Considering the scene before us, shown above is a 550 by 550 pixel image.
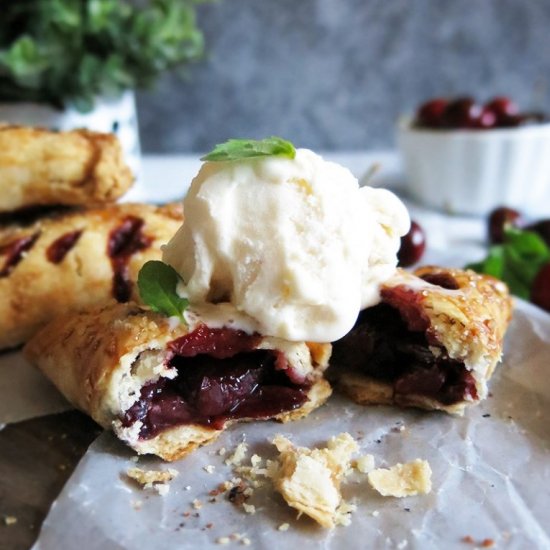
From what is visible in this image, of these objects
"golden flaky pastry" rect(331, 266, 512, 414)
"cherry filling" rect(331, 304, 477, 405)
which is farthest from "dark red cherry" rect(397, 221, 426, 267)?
"cherry filling" rect(331, 304, 477, 405)

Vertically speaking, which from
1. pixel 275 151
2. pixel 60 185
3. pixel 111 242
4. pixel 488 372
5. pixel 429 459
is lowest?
pixel 429 459

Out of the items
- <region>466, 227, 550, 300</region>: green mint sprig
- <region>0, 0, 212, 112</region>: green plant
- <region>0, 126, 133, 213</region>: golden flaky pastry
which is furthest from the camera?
<region>0, 0, 212, 112</region>: green plant

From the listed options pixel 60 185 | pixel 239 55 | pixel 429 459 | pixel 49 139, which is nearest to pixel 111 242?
pixel 60 185

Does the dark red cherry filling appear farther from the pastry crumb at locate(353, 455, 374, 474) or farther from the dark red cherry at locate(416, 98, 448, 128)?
the dark red cherry at locate(416, 98, 448, 128)

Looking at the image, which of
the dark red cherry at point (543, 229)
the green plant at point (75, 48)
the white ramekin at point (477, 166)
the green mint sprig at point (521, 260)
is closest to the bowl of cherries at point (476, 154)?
the white ramekin at point (477, 166)

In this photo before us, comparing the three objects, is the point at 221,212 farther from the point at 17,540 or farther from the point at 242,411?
the point at 17,540

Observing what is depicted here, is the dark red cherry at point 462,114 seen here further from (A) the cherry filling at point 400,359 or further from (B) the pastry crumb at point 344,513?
(B) the pastry crumb at point 344,513
